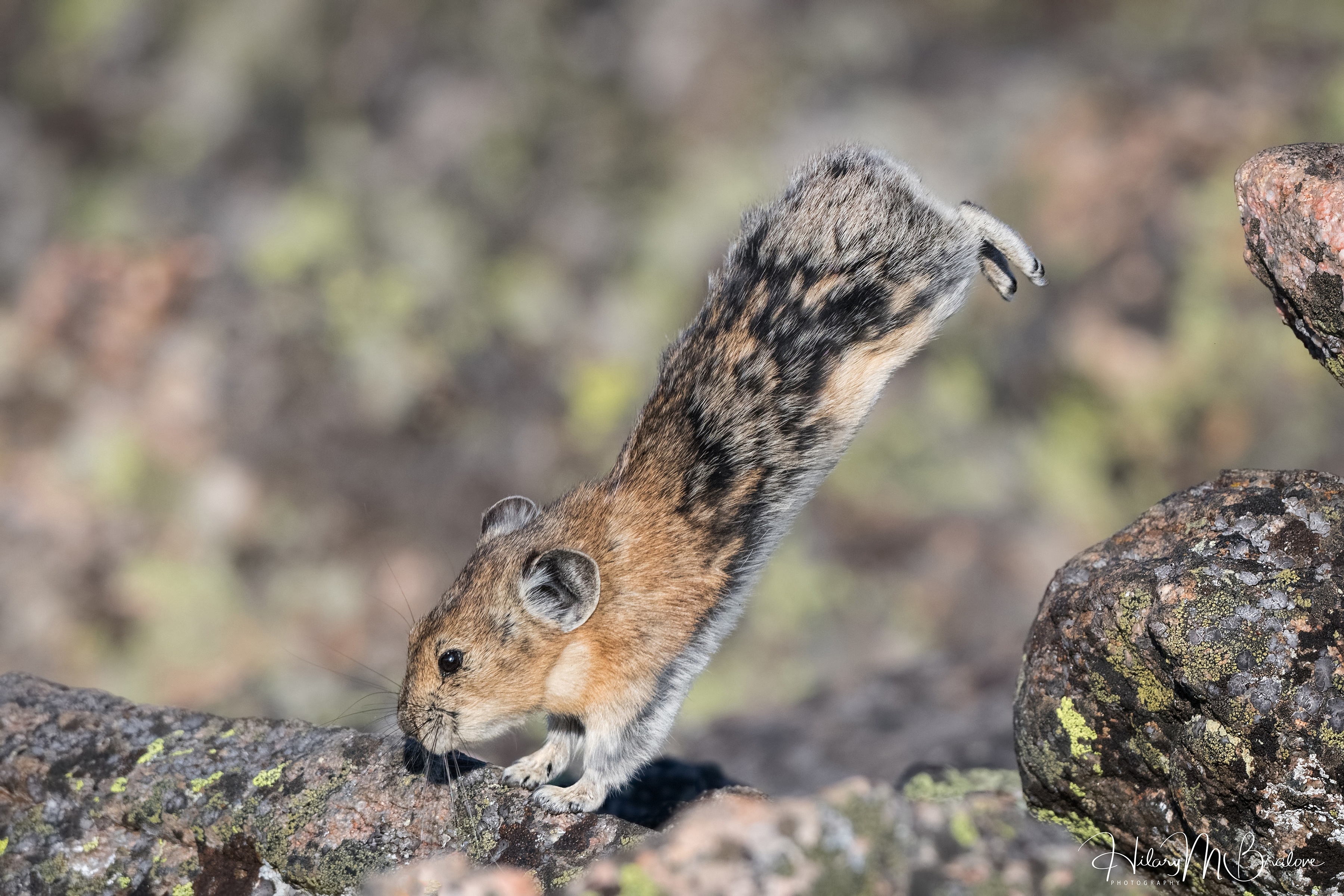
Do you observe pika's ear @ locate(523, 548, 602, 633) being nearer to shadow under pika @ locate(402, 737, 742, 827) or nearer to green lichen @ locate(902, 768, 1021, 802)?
shadow under pika @ locate(402, 737, 742, 827)

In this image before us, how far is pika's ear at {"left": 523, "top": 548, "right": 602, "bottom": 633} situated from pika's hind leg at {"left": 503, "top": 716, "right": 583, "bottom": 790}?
2.38 feet

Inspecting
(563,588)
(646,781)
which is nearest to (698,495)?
(563,588)

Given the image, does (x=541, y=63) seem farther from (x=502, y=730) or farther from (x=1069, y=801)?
(x=1069, y=801)

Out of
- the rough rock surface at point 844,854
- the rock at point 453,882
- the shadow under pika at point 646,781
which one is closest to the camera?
the rough rock surface at point 844,854

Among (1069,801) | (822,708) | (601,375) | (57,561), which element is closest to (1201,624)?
(1069,801)

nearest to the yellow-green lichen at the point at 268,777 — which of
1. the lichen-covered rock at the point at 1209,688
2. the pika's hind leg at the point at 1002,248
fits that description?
the lichen-covered rock at the point at 1209,688

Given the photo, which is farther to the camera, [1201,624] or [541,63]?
[541,63]

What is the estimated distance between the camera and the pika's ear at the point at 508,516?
25.4ft

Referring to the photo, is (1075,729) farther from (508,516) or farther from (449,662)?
(508,516)

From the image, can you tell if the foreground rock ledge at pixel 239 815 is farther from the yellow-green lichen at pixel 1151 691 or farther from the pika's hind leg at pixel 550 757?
the yellow-green lichen at pixel 1151 691

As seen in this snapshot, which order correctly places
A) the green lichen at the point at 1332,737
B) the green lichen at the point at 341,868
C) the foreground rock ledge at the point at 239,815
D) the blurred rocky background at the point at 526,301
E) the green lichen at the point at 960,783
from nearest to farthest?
the green lichen at the point at 1332,737, the green lichen at the point at 341,868, the foreground rock ledge at the point at 239,815, the green lichen at the point at 960,783, the blurred rocky background at the point at 526,301

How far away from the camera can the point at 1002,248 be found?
8344 mm

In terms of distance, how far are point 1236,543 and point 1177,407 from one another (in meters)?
8.67

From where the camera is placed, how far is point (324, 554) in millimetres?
13977
